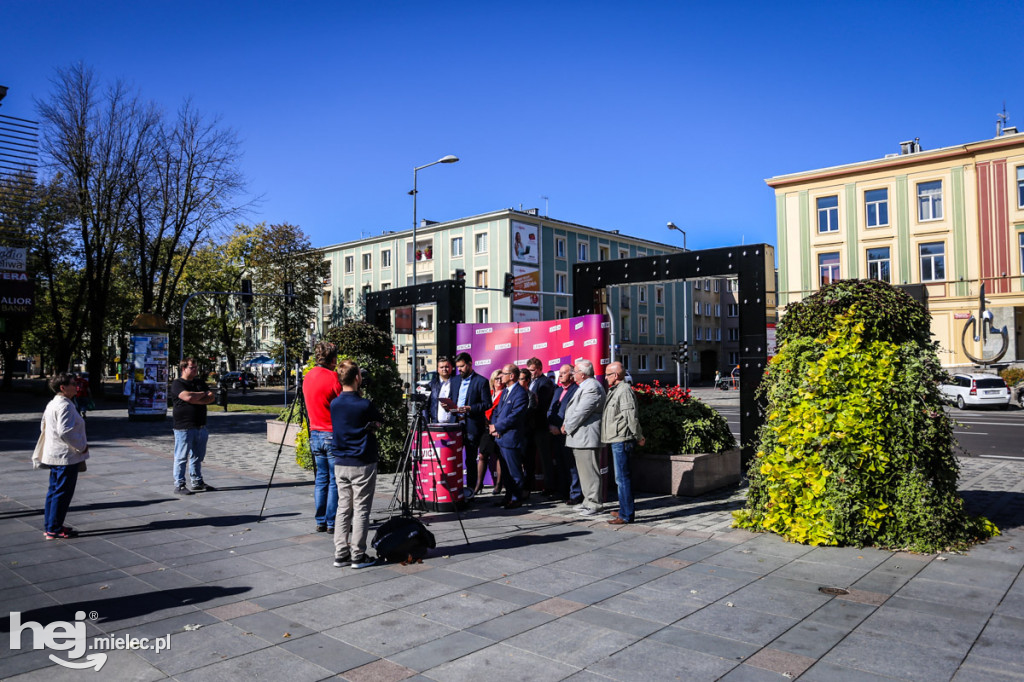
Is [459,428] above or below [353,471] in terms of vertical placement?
above

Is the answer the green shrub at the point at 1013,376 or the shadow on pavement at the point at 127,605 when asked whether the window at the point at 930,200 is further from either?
the shadow on pavement at the point at 127,605

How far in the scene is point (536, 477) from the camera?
10523 mm

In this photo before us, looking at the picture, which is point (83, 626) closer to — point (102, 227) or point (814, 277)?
point (102, 227)

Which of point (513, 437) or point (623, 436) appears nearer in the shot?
point (623, 436)

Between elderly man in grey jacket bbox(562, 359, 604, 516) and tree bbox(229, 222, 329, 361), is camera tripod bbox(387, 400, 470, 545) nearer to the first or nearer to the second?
elderly man in grey jacket bbox(562, 359, 604, 516)

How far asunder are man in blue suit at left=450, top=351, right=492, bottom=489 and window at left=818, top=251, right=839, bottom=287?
40428mm

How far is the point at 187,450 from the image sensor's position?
1045cm

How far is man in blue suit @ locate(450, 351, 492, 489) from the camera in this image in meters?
9.73

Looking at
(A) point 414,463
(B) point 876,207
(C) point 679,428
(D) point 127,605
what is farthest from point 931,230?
(D) point 127,605

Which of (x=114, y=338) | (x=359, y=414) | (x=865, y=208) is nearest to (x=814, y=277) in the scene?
(x=865, y=208)

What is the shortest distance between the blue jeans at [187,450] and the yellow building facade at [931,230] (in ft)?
119

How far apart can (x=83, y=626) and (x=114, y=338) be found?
66252mm

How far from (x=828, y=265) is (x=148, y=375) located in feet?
127

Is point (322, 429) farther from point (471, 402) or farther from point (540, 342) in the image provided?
point (540, 342)
